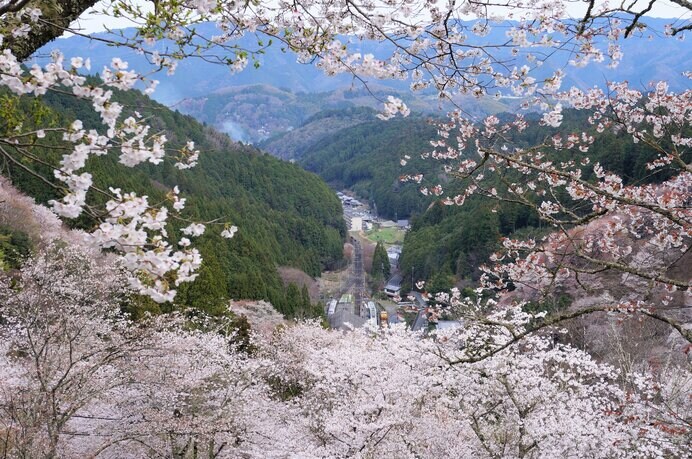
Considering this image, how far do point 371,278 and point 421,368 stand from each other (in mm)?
37271

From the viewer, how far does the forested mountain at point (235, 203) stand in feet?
68.6

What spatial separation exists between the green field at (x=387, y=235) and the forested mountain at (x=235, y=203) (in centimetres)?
934

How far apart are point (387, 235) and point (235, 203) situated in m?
28.5

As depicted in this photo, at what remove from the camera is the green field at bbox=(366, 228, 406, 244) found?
64375 mm

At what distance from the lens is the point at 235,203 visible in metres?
42.2

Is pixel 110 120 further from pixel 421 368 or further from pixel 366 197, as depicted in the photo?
pixel 366 197

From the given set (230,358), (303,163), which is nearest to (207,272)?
(230,358)

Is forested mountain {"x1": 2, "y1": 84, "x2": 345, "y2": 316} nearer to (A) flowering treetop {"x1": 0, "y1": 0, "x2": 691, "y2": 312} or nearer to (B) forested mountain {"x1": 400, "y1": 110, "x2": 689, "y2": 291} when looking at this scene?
(A) flowering treetop {"x1": 0, "y1": 0, "x2": 691, "y2": 312}

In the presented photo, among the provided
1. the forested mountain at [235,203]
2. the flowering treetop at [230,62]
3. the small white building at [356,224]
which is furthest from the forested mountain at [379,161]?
the flowering treetop at [230,62]

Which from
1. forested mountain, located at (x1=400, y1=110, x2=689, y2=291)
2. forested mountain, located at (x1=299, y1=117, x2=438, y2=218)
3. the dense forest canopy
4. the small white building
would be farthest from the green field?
the dense forest canopy

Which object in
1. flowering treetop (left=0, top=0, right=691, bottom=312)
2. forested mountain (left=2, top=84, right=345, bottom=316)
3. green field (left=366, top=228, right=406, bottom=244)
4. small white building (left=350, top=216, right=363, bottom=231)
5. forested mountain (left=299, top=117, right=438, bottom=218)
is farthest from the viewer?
forested mountain (left=299, top=117, right=438, bottom=218)

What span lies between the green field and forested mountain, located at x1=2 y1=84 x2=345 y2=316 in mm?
9342

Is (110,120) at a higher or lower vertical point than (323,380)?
higher

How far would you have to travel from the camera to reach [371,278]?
46.2 meters
